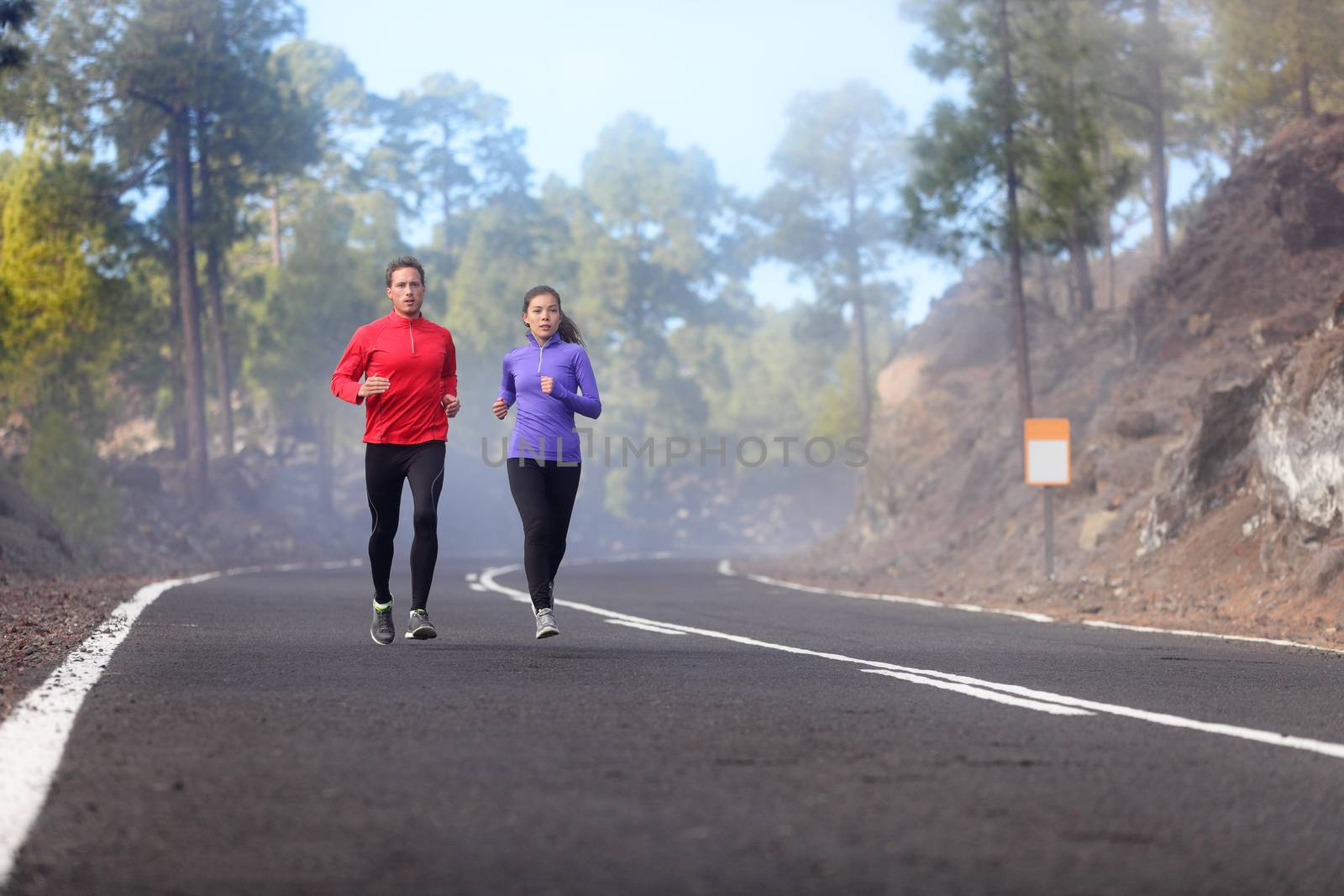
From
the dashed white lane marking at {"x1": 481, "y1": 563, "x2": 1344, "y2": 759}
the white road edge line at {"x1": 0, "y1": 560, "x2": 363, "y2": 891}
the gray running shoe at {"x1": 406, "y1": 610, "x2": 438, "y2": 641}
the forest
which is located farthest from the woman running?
the forest

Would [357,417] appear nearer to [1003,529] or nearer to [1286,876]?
[1003,529]

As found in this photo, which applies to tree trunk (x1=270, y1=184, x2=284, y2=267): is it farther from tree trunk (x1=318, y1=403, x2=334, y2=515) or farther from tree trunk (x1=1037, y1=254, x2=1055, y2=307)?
tree trunk (x1=1037, y1=254, x2=1055, y2=307)

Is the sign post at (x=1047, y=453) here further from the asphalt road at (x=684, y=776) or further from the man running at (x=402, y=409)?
the man running at (x=402, y=409)

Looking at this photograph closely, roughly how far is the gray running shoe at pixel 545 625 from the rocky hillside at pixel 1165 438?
6.18 metres

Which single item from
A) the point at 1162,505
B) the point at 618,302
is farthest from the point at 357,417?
the point at 1162,505

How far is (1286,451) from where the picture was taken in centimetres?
1509

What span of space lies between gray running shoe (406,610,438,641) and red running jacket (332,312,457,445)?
43.6 inches

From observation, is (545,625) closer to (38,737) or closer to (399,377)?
(399,377)

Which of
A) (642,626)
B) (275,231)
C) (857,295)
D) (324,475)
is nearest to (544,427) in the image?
(642,626)

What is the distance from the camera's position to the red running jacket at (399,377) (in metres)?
9.23

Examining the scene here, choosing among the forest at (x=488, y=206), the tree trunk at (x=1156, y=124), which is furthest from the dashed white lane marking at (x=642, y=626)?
the tree trunk at (x=1156, y=124)

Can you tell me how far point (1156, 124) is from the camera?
38.3 meters

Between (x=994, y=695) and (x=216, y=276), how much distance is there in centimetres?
3940

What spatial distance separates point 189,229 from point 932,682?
35402 mm
